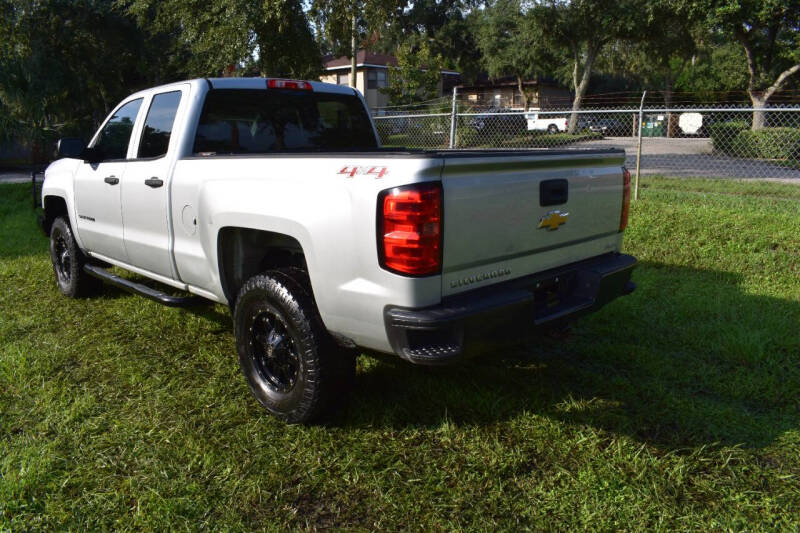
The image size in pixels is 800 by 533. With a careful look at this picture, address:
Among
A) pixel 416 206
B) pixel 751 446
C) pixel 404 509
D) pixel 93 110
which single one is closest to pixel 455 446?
pixel 404 509

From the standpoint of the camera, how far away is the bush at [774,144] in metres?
15.8

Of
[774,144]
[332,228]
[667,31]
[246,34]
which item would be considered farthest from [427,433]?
[667,31]

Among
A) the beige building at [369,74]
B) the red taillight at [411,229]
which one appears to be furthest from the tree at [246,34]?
the beige building at [369,74]

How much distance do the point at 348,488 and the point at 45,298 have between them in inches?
172

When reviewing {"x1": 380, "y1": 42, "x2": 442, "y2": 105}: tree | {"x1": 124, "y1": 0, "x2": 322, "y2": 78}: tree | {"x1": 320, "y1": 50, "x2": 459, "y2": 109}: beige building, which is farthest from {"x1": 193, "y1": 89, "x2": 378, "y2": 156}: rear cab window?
{"x1": 320, "y1": 50, "x2": 459, "y2": 109}: beige building

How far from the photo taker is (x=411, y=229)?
2586 millimetres

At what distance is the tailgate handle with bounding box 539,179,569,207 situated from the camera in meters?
3.12

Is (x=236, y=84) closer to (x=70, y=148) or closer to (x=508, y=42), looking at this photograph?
(x=70, y=148)

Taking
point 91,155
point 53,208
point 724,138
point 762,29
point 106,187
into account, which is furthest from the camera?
point 762,29

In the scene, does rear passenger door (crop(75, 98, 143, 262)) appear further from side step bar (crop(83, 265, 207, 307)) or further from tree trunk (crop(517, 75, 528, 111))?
tree trunk (crop(517, 75, 528, 111))

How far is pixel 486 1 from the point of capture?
144 ft

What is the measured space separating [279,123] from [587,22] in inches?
1281

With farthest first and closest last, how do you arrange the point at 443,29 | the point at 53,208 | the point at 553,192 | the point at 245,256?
the point at 443,29 → the point at 53,208 → the point at 245,256 → the point at 553,192

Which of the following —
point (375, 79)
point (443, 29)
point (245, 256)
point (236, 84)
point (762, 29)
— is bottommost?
point (245, 256)
